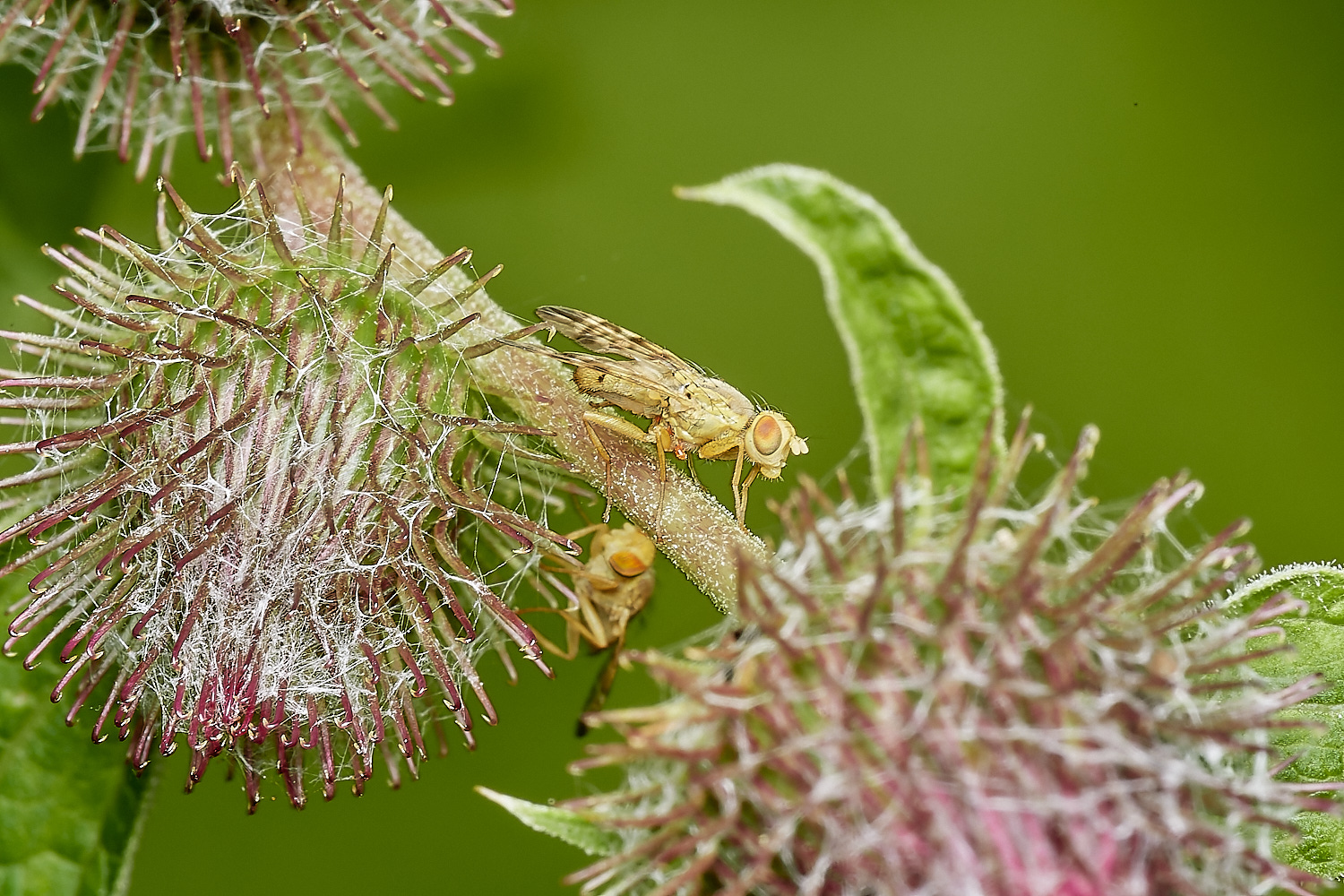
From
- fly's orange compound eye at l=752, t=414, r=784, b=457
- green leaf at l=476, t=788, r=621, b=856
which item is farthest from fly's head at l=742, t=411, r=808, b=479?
green leaf at l=476, t=788, r=621, b=856

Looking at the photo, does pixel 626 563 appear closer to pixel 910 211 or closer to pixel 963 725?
pixel 963 725

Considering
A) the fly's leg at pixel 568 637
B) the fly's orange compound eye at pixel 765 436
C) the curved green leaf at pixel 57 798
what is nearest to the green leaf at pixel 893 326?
the fly's orange compound eye at pixel 765 436

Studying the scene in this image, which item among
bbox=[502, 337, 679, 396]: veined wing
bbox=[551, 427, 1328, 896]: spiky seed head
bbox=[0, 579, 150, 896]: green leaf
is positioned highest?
bbox=[502, 337, 679, 396]: veined wing

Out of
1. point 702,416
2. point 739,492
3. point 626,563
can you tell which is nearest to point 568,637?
point 626,563

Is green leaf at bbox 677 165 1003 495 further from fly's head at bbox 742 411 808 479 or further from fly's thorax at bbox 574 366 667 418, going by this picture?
fly's thorax at bbox 574 366 667 418

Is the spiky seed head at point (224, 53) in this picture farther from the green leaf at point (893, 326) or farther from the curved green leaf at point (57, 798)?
the curved green leaf at point (57, 798)

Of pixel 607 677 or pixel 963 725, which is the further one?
pixel 607 677

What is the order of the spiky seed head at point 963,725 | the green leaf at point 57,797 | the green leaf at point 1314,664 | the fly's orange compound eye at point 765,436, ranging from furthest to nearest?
the green leaf at point 57,797, the fly's orange compound eye at point 765,436, the green leaf at point 1314,664, the spiky seed head at point 963,725
